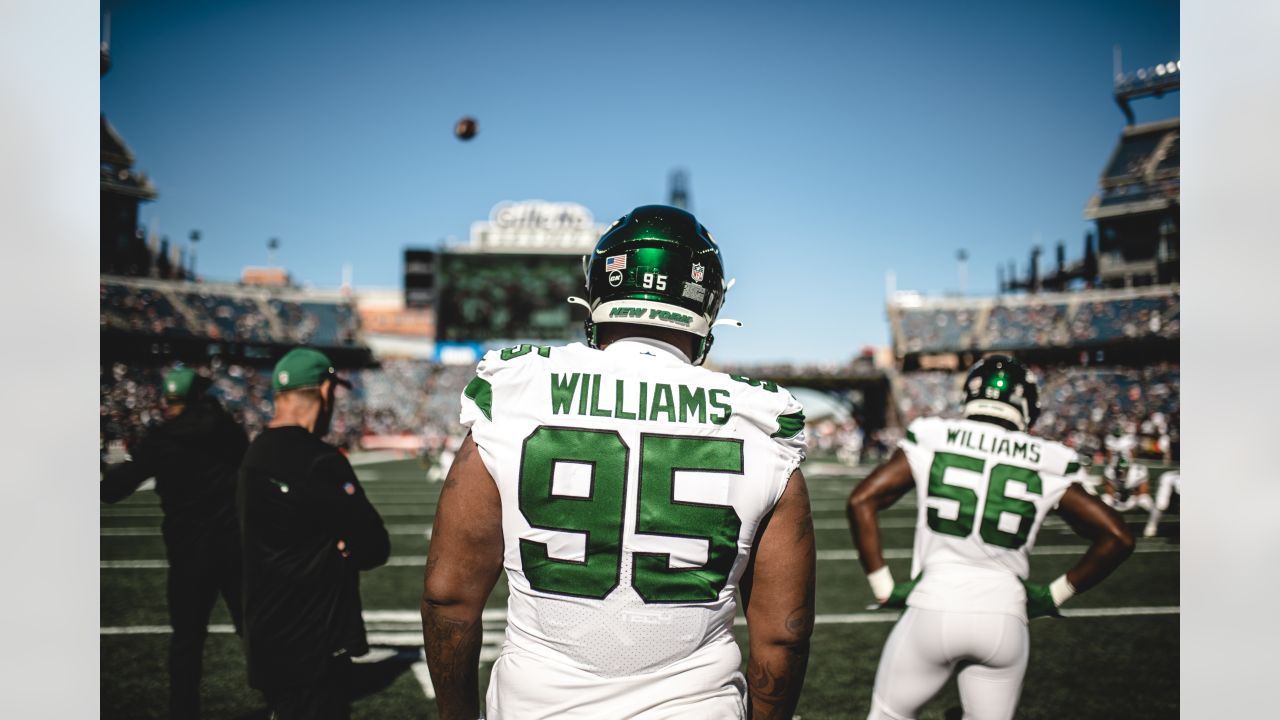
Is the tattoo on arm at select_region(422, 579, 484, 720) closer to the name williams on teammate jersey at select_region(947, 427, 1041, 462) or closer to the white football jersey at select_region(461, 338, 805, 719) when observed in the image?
the white football jersey at select_region(461, 338, 805, 719)

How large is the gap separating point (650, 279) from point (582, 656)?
2.56 feet

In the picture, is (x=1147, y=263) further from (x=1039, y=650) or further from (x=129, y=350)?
(x=129, y=350)

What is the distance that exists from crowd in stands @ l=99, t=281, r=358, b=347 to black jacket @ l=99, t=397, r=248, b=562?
31.6 m

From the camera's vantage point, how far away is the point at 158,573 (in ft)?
25.9

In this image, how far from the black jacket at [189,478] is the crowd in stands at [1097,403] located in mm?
28644

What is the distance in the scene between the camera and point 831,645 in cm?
576

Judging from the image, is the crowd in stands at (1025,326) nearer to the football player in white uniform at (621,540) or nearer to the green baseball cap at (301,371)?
the green baseball cap at (301,371)

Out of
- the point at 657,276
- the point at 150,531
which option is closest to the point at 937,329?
the point at 150,531

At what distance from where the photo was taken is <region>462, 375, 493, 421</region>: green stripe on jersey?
1594 millimetres

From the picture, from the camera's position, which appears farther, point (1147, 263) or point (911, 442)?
point (1147, 263)
